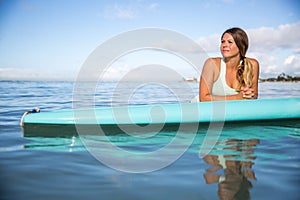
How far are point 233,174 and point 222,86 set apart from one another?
2450mm

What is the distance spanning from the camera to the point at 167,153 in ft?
7.73

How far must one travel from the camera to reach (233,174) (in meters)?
1.78

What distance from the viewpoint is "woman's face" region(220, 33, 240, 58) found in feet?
12.4

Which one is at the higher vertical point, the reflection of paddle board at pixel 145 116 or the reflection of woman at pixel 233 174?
the reflection of paddle board at pixel 145 116

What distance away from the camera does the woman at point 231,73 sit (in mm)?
3814

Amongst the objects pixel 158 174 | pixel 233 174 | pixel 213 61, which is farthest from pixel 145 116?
pixel 233 174

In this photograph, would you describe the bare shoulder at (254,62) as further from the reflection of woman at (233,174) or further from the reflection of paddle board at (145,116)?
the reflection of woman at (233,174)

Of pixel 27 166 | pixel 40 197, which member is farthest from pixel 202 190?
pixel 27 166

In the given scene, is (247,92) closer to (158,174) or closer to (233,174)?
(233,174)

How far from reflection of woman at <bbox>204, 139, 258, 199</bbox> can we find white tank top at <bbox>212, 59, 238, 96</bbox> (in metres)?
1.68

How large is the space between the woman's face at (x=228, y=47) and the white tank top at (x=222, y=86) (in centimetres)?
17

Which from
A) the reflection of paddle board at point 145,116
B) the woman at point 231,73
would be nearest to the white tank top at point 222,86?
the woman at point 231,73

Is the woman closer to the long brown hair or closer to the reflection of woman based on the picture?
the long brown hair

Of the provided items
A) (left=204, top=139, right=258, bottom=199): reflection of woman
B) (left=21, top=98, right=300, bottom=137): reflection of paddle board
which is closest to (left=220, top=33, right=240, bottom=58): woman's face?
(left=21, top=98, right=300, bottom=137): reflection of paddle board
